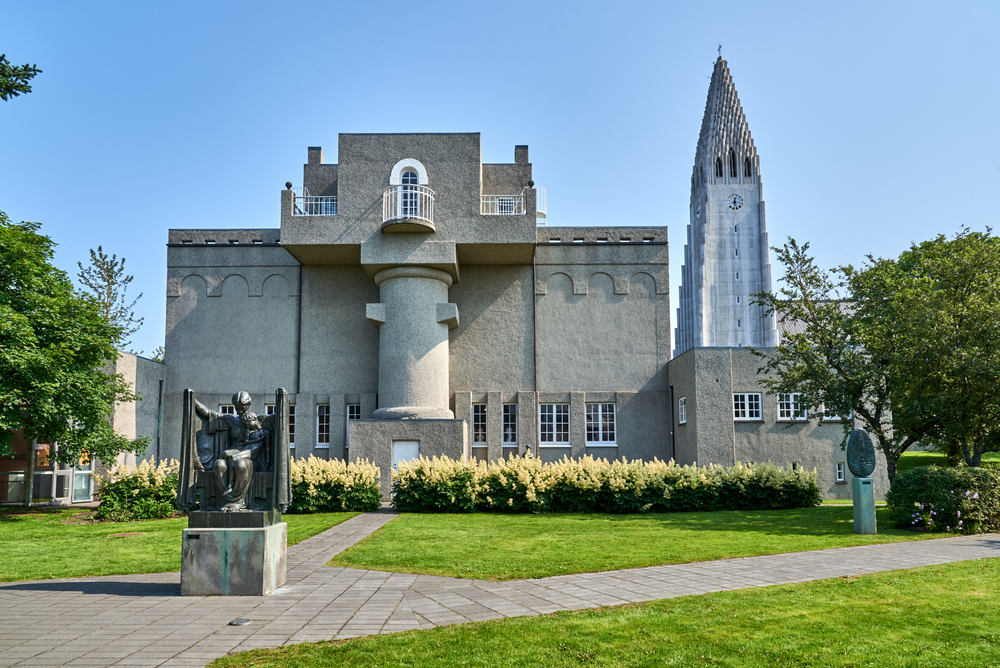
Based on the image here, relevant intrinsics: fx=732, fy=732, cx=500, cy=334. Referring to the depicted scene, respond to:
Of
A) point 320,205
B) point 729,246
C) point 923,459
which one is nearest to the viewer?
point 320,205

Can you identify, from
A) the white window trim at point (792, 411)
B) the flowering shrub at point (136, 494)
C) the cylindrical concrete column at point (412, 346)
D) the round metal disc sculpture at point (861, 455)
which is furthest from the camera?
the white window trim at point (792, 411)

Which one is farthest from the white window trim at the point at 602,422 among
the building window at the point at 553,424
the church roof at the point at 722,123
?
the church roof at the point at 722,123

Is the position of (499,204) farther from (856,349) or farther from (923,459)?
(923,459)

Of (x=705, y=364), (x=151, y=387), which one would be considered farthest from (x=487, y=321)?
(x=151, y=387)

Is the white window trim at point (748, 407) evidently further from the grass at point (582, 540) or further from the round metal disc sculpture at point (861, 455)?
the round metal disc sculpture at point (861, 455)

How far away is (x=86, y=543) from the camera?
1430 cm

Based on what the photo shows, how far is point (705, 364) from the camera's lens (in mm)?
25062

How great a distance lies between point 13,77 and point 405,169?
18.5 meters

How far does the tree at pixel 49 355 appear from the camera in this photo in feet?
59.0

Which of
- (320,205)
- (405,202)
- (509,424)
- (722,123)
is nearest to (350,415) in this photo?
(509,424)

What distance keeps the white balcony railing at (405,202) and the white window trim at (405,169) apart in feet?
1.73

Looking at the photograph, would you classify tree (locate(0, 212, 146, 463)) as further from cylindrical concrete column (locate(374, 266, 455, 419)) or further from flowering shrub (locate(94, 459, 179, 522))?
cylindrical concrete column (locate(374, 266, 455, 419))

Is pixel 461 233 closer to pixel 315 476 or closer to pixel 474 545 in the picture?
pixel 315 476

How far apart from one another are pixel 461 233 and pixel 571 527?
12930 millimetres
